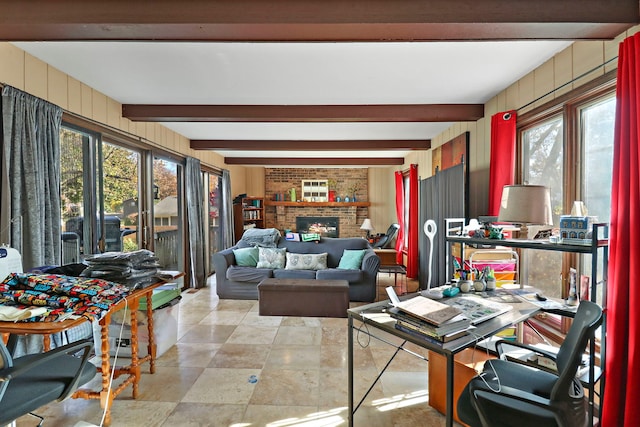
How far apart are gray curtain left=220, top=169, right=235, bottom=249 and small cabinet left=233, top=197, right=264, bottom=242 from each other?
0.60m

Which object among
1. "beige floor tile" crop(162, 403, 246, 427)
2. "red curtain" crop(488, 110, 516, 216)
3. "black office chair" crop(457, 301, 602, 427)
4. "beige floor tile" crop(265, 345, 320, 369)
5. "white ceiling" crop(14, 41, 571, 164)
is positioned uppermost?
"white ceiling" crop(14, 41, 571, 164)

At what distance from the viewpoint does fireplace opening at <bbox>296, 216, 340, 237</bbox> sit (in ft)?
27.7

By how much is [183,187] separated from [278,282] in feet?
7.94

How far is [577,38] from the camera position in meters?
1.81

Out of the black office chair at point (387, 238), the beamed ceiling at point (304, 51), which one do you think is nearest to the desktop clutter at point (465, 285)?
the beamed ceiling at point (304, 51)

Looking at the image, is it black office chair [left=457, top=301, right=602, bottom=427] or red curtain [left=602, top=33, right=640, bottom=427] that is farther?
red curtain [left=602, top=33, right=640, bottom=427]

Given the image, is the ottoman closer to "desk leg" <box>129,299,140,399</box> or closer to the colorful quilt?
"desk leg" <box>129,299,140,399</box>

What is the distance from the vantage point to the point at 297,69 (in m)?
2.54

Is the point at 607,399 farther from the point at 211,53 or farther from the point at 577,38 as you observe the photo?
the point at 211,53

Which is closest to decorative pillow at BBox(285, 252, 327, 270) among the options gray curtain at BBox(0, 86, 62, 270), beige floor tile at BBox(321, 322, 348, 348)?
beige floor tile at BBox(321, 322, 348, 348)

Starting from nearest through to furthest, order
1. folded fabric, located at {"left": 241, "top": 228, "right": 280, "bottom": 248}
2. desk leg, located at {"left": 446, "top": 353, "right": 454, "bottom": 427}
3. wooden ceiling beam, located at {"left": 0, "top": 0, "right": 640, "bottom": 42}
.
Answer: desk leg, located at {"left": 446, "top": 353, "right": 454, "bottom": 427}
wooden ceiling beam, located at {"left": 0, "top": 0, "right": 640, "bottom": 42}
folded fabric, located at {"left": 241, "top": 228, "right": 280, "bottom": 248}

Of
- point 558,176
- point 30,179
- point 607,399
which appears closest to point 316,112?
point 558,176

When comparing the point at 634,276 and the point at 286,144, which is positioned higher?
the point at 286,144

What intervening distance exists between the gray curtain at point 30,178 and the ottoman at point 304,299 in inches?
83.5
